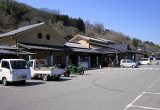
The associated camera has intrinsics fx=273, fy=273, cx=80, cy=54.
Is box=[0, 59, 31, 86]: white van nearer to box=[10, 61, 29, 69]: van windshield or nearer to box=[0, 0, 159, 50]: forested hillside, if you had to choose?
box=[10, 61, 29, 69]: van windshield

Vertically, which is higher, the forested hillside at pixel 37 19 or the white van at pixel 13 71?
the forested hillside at pixel 37 19

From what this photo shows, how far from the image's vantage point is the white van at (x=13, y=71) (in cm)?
1708

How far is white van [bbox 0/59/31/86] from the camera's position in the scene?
56.0ft

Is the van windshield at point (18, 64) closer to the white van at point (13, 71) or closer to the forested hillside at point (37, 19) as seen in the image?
the white van at point (13, 71)

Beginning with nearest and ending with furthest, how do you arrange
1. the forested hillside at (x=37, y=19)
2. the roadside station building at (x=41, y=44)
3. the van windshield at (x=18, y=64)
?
the van windshield at (x=18, y=64) → the roadside station building at (x=41, y=44) → the forested hillside at (x=37, y=19)

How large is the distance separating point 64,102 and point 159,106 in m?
3.52

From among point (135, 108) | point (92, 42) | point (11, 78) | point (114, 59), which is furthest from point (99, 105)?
point (114, 59)

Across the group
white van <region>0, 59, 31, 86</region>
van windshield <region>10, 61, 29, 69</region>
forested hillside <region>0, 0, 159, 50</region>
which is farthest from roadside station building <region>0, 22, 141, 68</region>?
forested hillside <region>0, 0, 159, 50</region>

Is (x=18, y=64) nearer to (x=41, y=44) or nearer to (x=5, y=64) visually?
(x=5, y=64)

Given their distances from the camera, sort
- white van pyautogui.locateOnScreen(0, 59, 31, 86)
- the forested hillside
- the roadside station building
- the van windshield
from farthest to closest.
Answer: the forested hillside < the roadside station building < the van windshield < white van pyautogui.locateOnScreen(0, 59, 31, 86)

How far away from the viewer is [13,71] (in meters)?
17.1

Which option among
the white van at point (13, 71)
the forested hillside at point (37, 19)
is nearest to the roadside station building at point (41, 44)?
the white van at point (13, 71)

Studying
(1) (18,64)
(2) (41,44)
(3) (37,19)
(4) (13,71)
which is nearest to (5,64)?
(1) (18,64)

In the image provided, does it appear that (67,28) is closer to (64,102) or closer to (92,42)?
(92,42)
